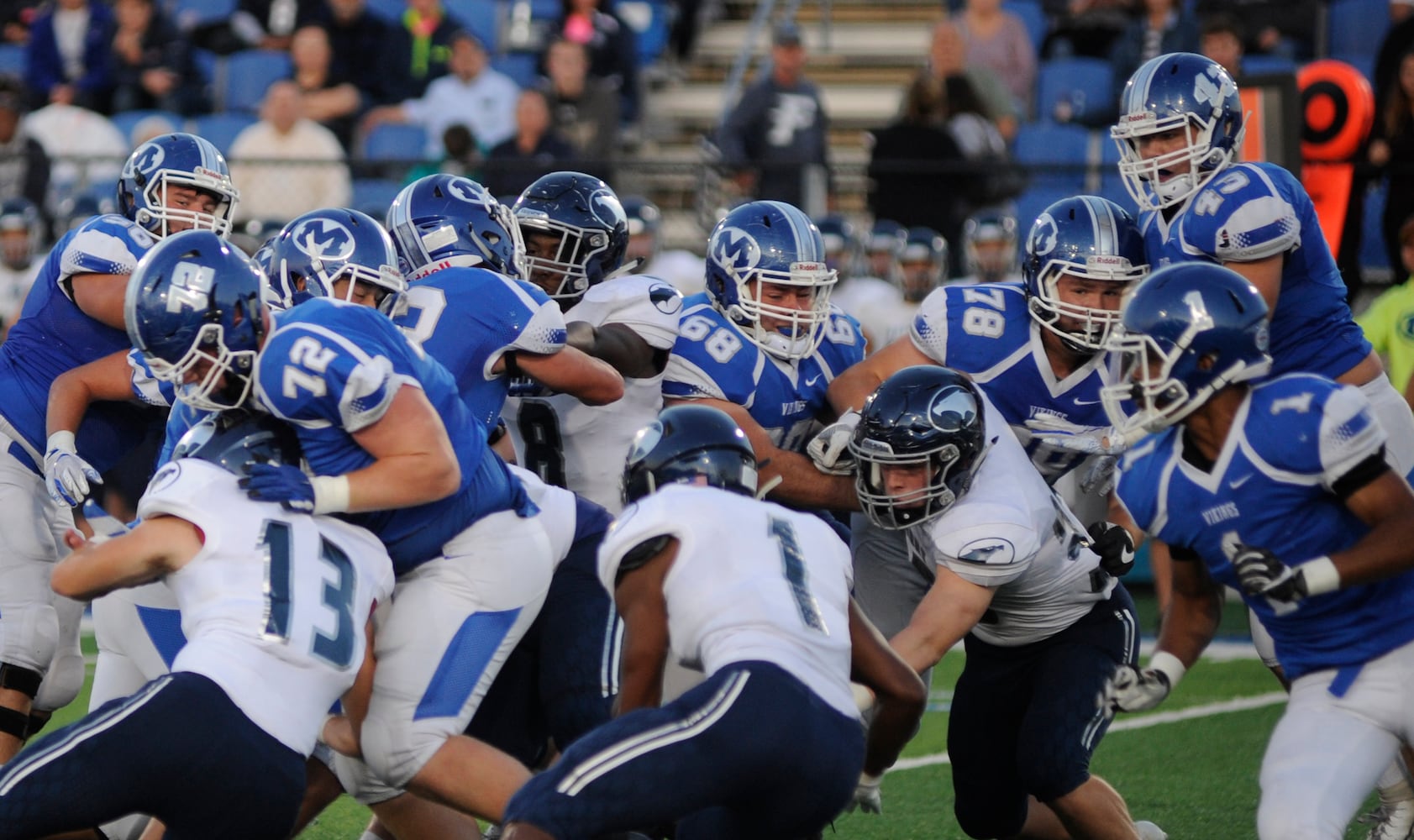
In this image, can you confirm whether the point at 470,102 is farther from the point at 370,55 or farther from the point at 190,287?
the point at 190,287

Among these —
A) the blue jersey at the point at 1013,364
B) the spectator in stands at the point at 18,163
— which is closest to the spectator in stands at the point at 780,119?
the spectator in stands at the point at 18,163

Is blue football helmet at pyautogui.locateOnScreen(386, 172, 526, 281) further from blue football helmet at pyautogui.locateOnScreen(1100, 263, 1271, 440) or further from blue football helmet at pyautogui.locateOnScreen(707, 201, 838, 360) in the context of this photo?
blue football helmet at pyautogui.locateOnScreen(1100, 263, 1271, 440)

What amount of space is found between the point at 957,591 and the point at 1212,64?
175 cm

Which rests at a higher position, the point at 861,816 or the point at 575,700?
the point at 575,700

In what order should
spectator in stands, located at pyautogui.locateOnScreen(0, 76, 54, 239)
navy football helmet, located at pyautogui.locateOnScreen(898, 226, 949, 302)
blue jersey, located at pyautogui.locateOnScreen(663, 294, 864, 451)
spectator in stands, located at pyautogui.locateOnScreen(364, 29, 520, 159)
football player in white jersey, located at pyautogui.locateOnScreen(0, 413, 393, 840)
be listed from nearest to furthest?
football player in white jersey, located at pyautogui.locateOnScreen(0, 413, 393, 840) < blue jersey, located at pyautogui.locateOnScreen(663, 294, 864, 451) < navy football helmet, located at pyautogui.locateOnScreen(898, 226, 949, 302) < spectator in stands, located at pyautogui.locateOnScreen(0, 76, 54, 239) < spectator in stands, located at pyautogui.locateOnScreen(364, 29, 520, 159)

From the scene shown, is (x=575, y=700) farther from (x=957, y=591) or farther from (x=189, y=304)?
(x=189, y=304)

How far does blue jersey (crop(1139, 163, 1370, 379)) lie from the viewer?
14.7ft

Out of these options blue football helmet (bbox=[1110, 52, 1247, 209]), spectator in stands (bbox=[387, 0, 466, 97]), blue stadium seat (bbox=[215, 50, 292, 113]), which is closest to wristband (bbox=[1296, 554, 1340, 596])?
blue football helmet (bbox=[1110, 52, 1247, 209])

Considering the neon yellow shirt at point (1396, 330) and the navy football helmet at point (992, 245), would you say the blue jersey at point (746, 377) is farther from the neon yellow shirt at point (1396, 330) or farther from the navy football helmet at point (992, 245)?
the navy football helmet at point (992, 245)

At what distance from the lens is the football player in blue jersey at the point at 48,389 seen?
15.7ft

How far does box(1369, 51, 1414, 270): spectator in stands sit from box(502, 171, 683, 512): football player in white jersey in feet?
18.0

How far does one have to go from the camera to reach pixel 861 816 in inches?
207

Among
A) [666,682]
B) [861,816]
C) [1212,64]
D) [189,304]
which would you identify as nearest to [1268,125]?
[1212,64]

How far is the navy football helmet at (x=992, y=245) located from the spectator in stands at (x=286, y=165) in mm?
3591
